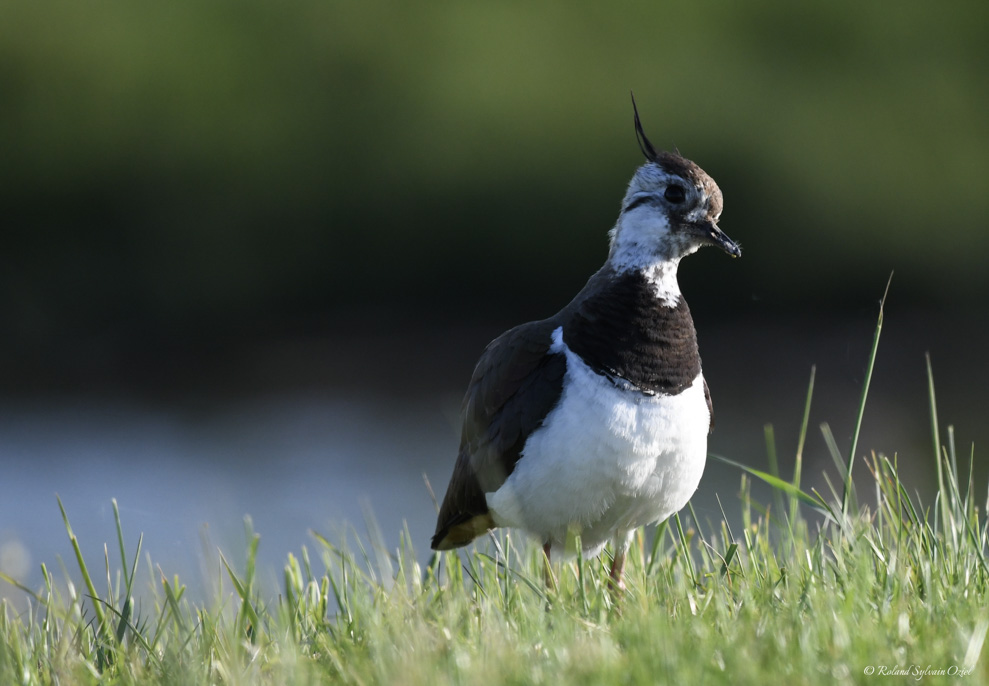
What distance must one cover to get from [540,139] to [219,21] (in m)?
3.85

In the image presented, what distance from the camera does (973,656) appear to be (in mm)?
2627

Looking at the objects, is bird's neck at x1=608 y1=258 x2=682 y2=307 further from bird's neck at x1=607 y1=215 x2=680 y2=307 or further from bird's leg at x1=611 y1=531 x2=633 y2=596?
bird's leg at x1=611 y1=531 x2=633 y2=596

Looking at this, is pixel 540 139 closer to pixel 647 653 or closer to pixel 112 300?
pixel 112 300

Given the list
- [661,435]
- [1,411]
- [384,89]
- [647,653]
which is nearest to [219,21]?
[384,89]

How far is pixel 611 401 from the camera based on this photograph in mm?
4113

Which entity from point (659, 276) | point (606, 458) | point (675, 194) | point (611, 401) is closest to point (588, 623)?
point (606, 458)

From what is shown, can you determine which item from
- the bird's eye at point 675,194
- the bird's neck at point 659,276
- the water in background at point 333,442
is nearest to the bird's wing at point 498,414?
the bird's neck at point 659,276

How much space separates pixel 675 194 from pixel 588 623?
1920 mm

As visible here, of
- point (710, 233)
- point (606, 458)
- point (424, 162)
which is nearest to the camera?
point (606, 458)

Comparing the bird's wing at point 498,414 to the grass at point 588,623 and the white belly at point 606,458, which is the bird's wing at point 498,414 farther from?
the grass at point 588,623

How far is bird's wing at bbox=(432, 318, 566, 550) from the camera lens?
4305 millimetres

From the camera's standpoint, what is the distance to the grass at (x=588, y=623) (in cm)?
270

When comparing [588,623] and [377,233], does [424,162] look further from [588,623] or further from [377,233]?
[588,623]

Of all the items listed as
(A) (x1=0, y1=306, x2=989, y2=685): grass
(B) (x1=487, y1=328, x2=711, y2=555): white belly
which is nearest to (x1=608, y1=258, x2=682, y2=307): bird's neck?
(B) (x1=487, y1=328, x2=711, y2=555): white belly
